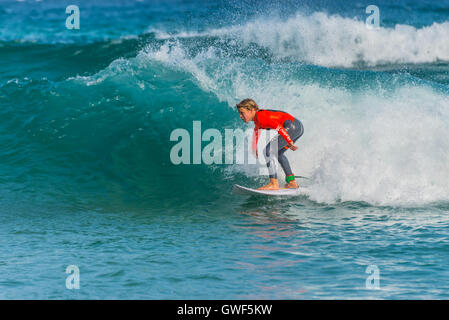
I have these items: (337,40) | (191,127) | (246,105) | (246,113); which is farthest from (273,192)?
(337,40)

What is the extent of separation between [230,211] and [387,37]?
16.8 m

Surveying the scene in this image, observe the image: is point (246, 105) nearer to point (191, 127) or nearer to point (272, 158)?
point (272, 158)

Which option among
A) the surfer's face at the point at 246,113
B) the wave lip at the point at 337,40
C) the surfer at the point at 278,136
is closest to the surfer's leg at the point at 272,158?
the surfer at the point at 278,136

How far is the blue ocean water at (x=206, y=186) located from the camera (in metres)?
5.70

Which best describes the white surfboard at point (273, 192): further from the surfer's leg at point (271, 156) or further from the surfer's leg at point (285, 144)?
the surfer's leg at point (271, 156)

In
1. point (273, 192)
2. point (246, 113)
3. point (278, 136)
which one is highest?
point (246, 113)

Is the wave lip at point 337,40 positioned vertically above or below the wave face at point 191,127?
above

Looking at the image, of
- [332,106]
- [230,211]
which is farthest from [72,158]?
[332,106]

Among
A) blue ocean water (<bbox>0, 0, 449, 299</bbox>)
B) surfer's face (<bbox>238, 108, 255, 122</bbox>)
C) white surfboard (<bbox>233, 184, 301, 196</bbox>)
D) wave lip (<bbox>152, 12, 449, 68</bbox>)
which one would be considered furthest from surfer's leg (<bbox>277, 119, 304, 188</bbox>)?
wave lip (<bbox>152, 12, 449, 68</bbox>)

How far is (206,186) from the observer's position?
9.77 metres

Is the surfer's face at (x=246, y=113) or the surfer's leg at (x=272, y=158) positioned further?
the surfer's leg at (x=272, y=158)
